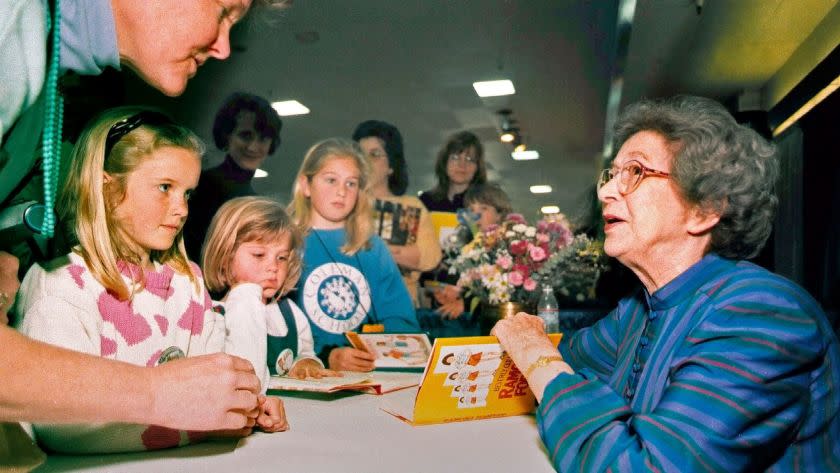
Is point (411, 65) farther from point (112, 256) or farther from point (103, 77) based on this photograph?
point (112, 256)

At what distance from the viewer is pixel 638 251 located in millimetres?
1381

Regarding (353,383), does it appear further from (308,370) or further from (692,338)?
(692,338)

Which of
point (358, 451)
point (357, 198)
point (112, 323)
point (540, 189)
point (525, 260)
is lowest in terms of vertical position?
point (358, 451)

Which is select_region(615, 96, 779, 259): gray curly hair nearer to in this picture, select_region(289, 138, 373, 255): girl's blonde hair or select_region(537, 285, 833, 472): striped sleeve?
select_region(537, 285, 833, 472): striped sleeve

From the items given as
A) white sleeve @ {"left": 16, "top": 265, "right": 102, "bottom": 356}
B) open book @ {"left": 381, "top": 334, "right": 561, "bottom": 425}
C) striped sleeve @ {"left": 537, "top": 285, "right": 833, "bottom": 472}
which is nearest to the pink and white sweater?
white sleeve @ {"left": 16, "top": 265, "right": 102, "bottom": 356}

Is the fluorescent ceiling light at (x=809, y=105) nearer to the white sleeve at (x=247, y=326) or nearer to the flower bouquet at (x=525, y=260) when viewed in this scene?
the flower bouquet at (x=525, y=260)

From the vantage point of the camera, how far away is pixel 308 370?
2.03m

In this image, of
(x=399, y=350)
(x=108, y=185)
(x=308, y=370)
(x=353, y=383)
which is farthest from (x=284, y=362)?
(x=108, y=185)

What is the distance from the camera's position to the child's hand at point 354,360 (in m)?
2.16

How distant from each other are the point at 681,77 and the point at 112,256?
4.54 metres

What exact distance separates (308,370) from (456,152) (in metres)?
1.48

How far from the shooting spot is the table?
1071 millimetres

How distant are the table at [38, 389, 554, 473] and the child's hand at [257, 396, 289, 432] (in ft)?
0.06

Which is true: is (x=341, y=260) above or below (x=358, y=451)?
above
